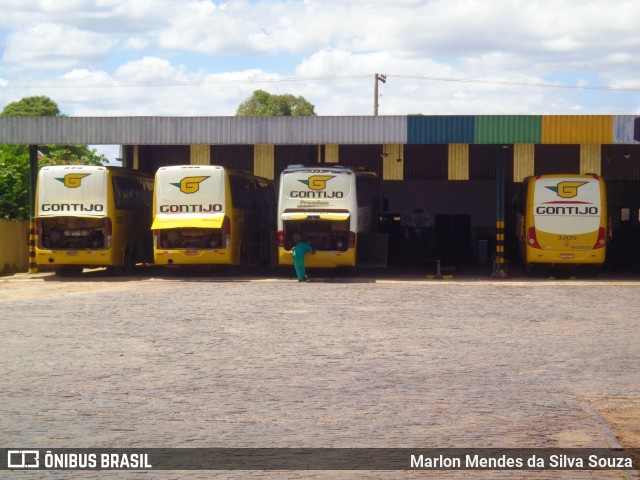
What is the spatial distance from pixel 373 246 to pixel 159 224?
22.3 feet

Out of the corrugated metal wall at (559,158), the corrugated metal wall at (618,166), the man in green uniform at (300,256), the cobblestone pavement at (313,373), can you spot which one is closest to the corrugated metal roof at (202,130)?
the man in green uniform at (300,256)

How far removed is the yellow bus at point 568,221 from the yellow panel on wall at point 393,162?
13.4m

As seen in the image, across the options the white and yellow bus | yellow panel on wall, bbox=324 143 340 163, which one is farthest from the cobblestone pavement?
yellow panel on wall, bbox=324 143 340 163

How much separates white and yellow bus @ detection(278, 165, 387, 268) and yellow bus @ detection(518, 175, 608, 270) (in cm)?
532

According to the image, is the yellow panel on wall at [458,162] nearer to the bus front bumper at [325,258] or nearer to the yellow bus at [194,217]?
the bus front bumper at [325,258]

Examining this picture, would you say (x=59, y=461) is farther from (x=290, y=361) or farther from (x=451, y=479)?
(x=290, y=361)

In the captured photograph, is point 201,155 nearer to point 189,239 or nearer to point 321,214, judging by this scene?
point 189,239

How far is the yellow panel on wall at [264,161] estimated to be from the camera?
4278 cm

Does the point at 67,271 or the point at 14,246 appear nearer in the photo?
the point at 67,271

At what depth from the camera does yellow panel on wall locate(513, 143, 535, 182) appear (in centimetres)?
4222

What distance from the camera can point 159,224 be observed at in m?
A: 29.5

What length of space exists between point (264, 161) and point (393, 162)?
5.43 meters

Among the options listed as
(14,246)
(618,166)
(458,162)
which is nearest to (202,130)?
(14,246)

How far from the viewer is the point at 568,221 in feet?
98.1
